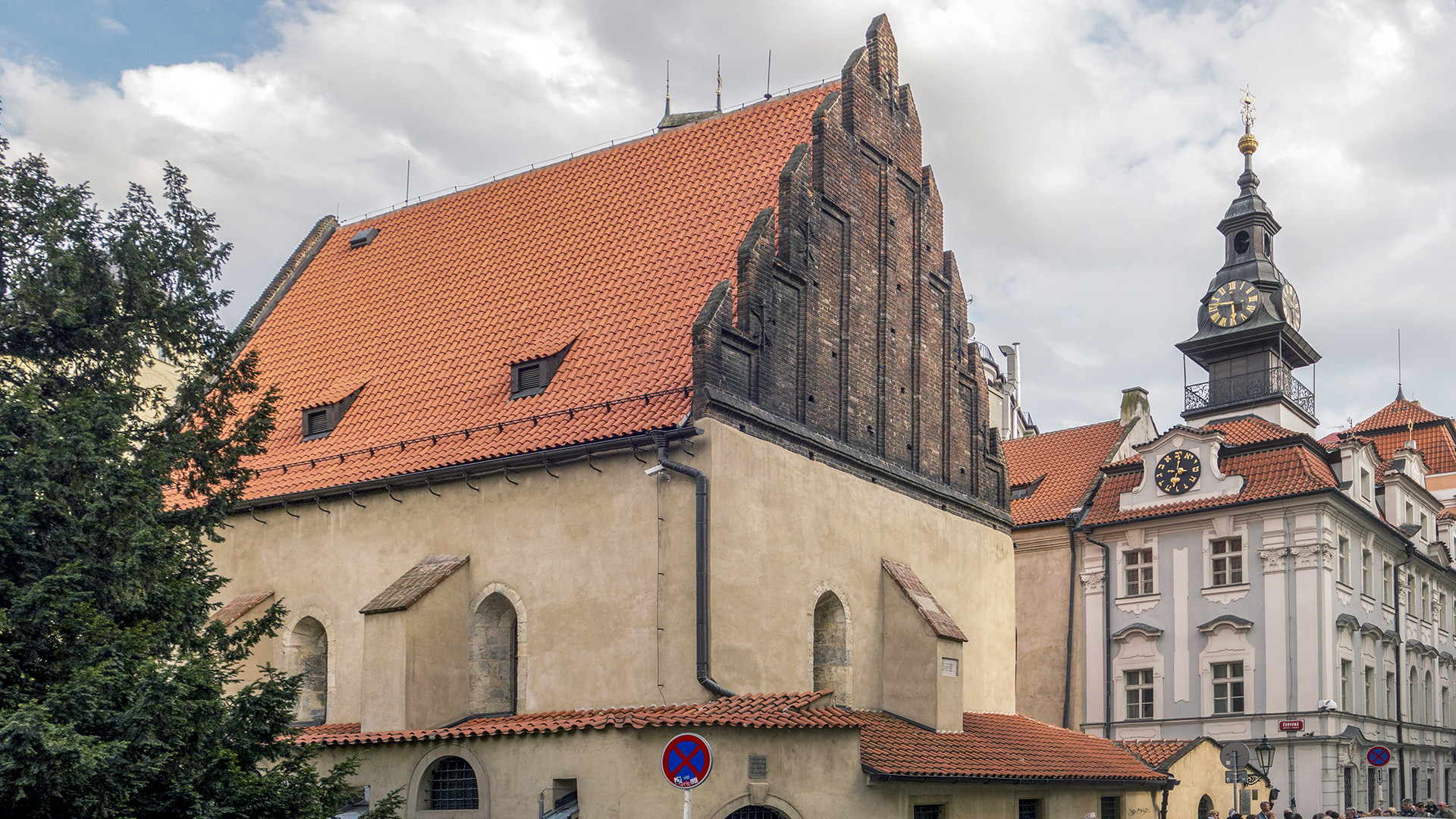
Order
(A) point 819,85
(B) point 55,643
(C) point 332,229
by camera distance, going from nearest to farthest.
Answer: (B) point 55,643 < (A) point 819,85 < (C) point 332,229

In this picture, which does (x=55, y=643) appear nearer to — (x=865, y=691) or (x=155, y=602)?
(x=155, y=602)

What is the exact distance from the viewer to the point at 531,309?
930 inches

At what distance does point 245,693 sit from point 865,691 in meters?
10.4

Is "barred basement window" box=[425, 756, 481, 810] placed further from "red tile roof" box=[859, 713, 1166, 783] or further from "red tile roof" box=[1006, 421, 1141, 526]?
"red tile roof" box=[1006, 421, 1141, 526]

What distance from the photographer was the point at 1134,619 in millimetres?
39125

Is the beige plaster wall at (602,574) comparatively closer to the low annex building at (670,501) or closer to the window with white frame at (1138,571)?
the low annex building at (670,501)

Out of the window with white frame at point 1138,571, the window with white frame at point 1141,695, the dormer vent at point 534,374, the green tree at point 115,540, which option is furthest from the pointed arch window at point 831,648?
the window with white frame at point 1138,571

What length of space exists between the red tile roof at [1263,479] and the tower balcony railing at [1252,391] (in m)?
11.7

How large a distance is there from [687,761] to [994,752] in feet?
28.5

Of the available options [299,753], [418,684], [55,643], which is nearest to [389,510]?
[418,684]

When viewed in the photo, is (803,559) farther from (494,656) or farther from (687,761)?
(687,761)

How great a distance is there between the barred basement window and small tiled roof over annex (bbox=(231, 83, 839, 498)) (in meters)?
4.50

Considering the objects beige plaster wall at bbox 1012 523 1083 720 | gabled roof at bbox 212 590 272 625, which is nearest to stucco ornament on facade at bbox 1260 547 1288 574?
beige plaster wall at bbox 1012 523 1083 720

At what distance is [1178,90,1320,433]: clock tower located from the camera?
4975 cm
